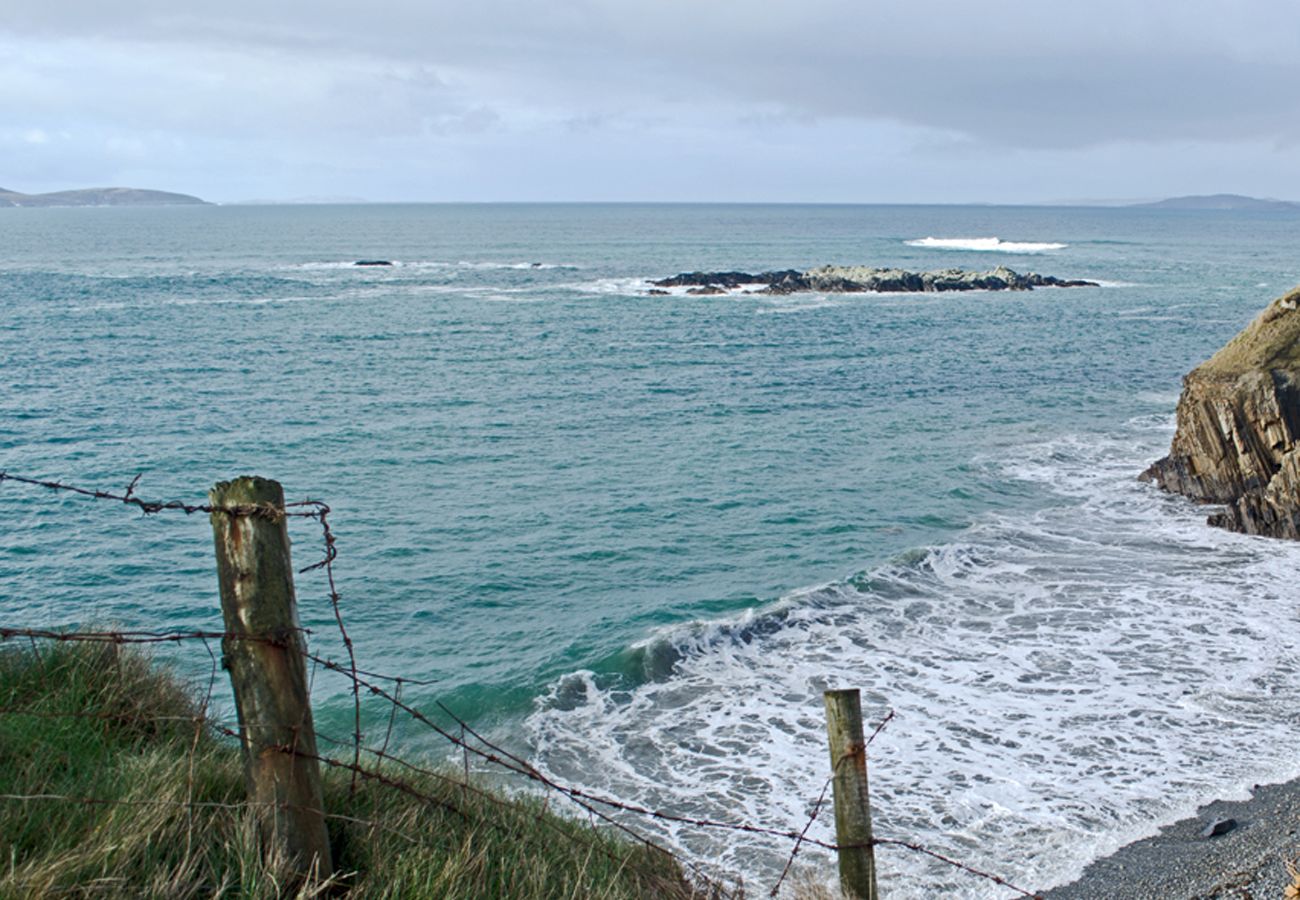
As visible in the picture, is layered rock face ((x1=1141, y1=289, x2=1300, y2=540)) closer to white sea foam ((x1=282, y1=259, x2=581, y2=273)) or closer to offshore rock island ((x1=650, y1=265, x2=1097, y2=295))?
offshore rock island ((x1=650, y1=265, x2=1097, y2=295))

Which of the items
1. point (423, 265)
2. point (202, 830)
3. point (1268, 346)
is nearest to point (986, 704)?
point (202, 830)

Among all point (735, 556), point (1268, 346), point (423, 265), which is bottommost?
point (735, 556)

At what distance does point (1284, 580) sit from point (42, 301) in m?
65.8

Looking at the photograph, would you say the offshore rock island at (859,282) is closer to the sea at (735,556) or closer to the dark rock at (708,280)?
the dark rock at (708,280)

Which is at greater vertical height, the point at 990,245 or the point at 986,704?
the point at 990,245

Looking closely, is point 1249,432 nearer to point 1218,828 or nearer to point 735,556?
point 735,556

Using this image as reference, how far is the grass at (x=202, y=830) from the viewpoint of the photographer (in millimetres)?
4477

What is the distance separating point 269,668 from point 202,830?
3.78ft

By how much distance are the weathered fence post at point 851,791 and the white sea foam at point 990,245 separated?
125 meters

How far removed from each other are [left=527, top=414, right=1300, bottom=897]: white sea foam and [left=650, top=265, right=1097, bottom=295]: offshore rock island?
177 feet

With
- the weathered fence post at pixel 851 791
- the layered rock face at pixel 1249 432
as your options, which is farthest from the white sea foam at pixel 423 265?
the weathered fence post at pixel 851 791

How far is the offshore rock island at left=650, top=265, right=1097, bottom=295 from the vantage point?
73875 mm

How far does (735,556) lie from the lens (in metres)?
20.8

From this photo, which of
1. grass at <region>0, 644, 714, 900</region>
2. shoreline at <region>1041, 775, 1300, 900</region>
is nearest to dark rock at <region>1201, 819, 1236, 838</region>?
shoreline at <region>1041, 775, 1300, 900</region>
